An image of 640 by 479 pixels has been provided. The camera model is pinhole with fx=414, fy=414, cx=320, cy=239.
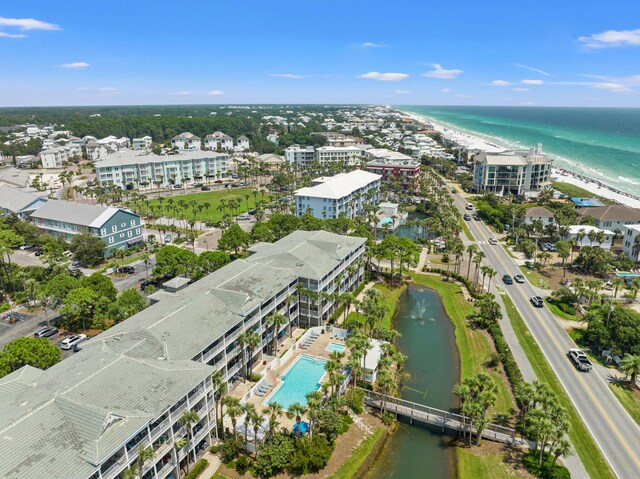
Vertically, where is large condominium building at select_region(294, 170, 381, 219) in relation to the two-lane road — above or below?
above

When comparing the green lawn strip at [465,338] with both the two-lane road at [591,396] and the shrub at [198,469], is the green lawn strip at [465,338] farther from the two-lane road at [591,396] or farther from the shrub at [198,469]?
the shrub at [198,469]

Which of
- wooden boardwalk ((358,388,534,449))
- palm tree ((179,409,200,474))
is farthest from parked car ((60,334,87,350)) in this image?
wooden boardwalk ((358,388,534,449))

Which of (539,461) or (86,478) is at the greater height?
(86,478)

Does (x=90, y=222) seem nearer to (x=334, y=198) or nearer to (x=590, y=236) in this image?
(x=334, y=198)

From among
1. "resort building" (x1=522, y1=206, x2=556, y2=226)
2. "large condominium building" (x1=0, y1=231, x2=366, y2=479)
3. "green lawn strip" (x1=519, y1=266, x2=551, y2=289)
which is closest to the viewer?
"large condominium building" (x1=0, y1=231, x2=366, y2=479)

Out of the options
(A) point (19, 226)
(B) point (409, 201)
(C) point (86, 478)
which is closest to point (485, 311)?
(C) point (86, 478)

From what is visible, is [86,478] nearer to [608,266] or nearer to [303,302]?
[303,302]

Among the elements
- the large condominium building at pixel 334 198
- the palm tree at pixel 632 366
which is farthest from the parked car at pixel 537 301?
the large condominium building at pixel 334 198

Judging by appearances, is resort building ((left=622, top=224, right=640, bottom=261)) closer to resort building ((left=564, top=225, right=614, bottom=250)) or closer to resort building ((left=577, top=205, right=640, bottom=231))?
resort building ((left=564, top=225, right=614, bottom=250))
